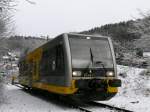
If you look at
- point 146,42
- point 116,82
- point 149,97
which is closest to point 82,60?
point 116,82

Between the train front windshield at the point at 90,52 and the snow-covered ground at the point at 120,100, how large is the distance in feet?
5.72

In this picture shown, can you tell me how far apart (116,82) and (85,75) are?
4.04 ft

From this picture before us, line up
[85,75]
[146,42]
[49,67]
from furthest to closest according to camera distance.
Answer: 1. [146,42]
2. [49,67]
3. [85,75]

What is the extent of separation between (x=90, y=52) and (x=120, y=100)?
11.4ft

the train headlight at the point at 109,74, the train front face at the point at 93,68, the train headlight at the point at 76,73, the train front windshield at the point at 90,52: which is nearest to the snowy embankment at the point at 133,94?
the train front face at the point at 93,68

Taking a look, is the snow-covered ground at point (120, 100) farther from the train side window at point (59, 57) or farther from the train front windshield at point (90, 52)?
the train front windshield at point (90, 52)

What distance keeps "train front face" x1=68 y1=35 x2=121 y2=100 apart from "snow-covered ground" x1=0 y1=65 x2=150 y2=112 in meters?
0.73

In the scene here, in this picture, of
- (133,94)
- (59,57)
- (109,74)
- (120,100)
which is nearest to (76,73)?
(59,57)

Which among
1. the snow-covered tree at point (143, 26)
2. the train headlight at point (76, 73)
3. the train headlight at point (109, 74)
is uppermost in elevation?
the snow-covered tree at point (143, 26)

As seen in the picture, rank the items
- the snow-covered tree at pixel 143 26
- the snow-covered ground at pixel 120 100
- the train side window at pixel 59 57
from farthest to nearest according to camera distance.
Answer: the snow-covered tree at pixel 143 26 < the train side window at pixel 59 57 < the snow-covered ground at pixel 120 100

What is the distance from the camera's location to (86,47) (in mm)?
14141

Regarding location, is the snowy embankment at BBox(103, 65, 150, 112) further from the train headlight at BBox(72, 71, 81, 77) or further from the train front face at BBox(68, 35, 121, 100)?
the train headlight at BBox(72, 71, 81, 77)

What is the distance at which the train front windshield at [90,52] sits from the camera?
13672 mm

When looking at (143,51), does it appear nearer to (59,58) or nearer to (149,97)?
(149,97)
